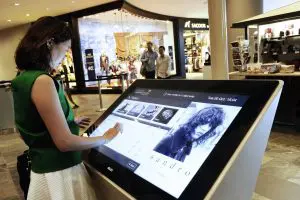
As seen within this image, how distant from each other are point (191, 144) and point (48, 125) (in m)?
0.51

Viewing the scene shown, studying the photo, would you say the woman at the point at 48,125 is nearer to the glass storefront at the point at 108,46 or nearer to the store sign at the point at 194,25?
the glass storefront at the point at 108,46

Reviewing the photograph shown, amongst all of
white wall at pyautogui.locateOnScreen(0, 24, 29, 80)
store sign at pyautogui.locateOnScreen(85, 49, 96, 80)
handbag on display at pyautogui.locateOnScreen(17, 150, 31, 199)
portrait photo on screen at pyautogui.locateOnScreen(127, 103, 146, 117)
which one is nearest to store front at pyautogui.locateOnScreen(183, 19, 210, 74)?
store sign at pyautogui.locateOnScreen(85, 49, 96, 80)

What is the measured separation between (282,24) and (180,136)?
5.58 metres

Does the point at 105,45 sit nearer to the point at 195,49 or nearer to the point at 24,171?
the point at 195,49

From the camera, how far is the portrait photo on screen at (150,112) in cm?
104

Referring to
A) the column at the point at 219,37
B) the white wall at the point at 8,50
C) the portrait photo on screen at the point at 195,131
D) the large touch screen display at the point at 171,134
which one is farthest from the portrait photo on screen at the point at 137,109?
the white wall at the point at 8,50

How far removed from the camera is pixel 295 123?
4.93 metres

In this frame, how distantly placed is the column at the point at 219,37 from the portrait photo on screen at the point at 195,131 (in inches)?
25.1

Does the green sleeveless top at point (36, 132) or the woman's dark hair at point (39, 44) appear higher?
the woman's dark hair at point (39, 44)

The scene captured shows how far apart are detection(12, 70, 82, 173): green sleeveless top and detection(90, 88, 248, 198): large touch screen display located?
6.0 inches

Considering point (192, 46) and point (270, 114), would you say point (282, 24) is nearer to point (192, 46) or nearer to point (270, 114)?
point (270, 114)

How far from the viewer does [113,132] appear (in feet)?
3.65

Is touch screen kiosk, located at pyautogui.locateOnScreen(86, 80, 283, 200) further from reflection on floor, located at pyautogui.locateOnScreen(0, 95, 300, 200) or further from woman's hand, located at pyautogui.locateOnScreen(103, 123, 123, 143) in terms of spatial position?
reflection on floor, located at pyautogui.locateOnScreen(0, 95, 300, 200)

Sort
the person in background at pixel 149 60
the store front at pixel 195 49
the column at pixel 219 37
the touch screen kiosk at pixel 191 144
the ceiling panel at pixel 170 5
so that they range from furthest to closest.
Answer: the store front at pixel 195 49 < the ceiling panel at pixel 170 5 < the person in background at pixel 149 60 < the column at pixel 219 37 < the touch screen kiosk at pixel 191 144
